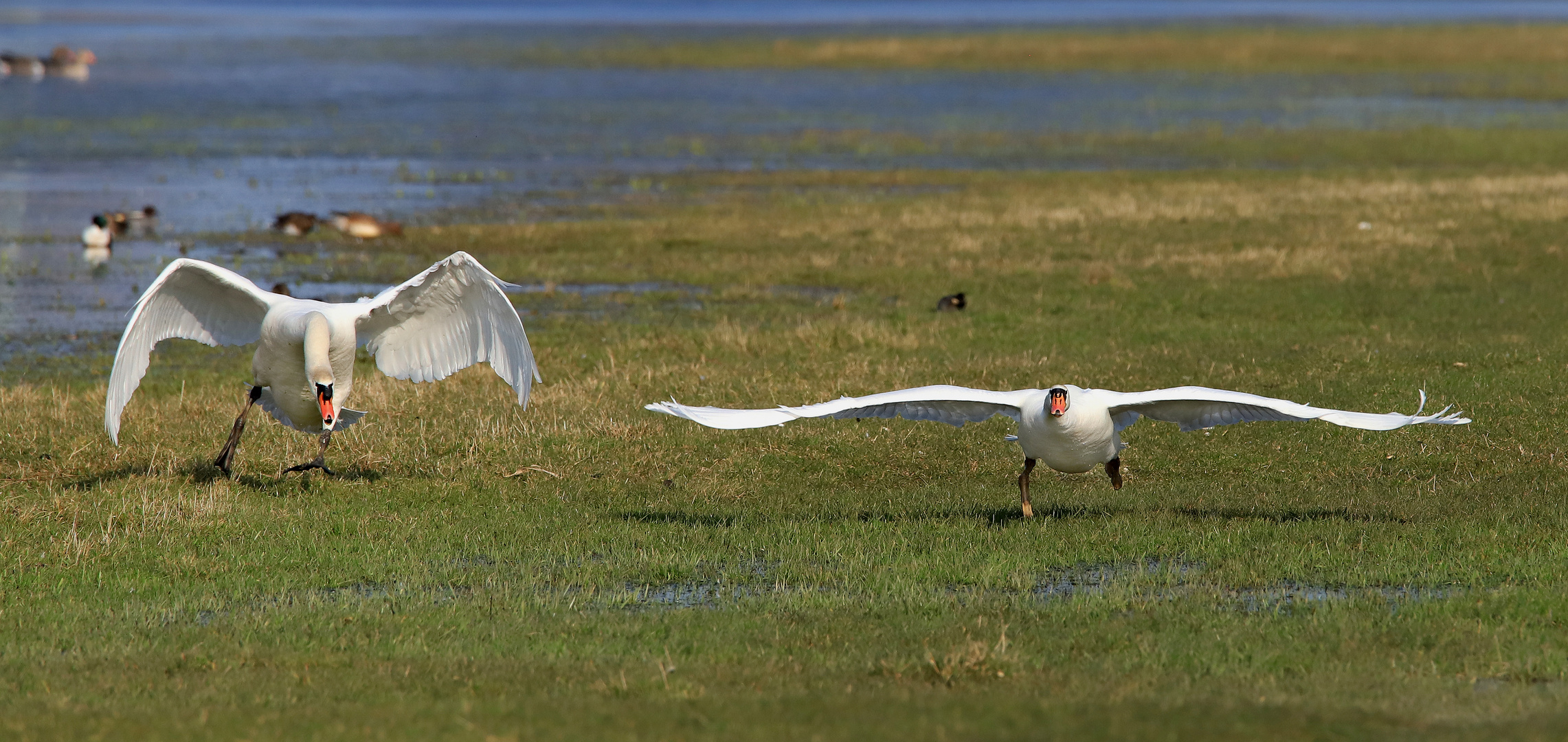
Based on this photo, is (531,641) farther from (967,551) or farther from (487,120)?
(487,120)

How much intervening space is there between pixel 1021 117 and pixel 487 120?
1856 centimetres

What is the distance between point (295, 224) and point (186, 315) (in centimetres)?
1585

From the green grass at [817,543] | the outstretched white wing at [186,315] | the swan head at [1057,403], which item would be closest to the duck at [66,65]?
the green grass at [817,543]

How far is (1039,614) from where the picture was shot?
8.16m

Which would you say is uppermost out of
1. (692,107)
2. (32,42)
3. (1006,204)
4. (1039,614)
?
(32,42)

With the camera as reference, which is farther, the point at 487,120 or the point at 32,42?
the point at 32,42

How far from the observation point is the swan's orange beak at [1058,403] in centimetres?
911

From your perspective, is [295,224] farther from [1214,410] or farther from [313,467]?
[1214,410]

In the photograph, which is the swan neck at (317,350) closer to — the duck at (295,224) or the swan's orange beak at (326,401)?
the swan's orange beak at (326,401)

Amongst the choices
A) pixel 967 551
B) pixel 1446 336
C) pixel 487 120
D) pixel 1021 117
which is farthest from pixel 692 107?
pixel 967 551

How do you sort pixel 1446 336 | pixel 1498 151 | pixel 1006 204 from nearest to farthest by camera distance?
pixel 1446 336
pixel 1006 204
pixel 1498 151

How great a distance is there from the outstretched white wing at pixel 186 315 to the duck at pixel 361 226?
1523 centimetres

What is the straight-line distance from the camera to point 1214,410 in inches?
382

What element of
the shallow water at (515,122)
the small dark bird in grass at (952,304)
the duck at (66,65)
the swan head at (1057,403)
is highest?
the duck at (66,65)
